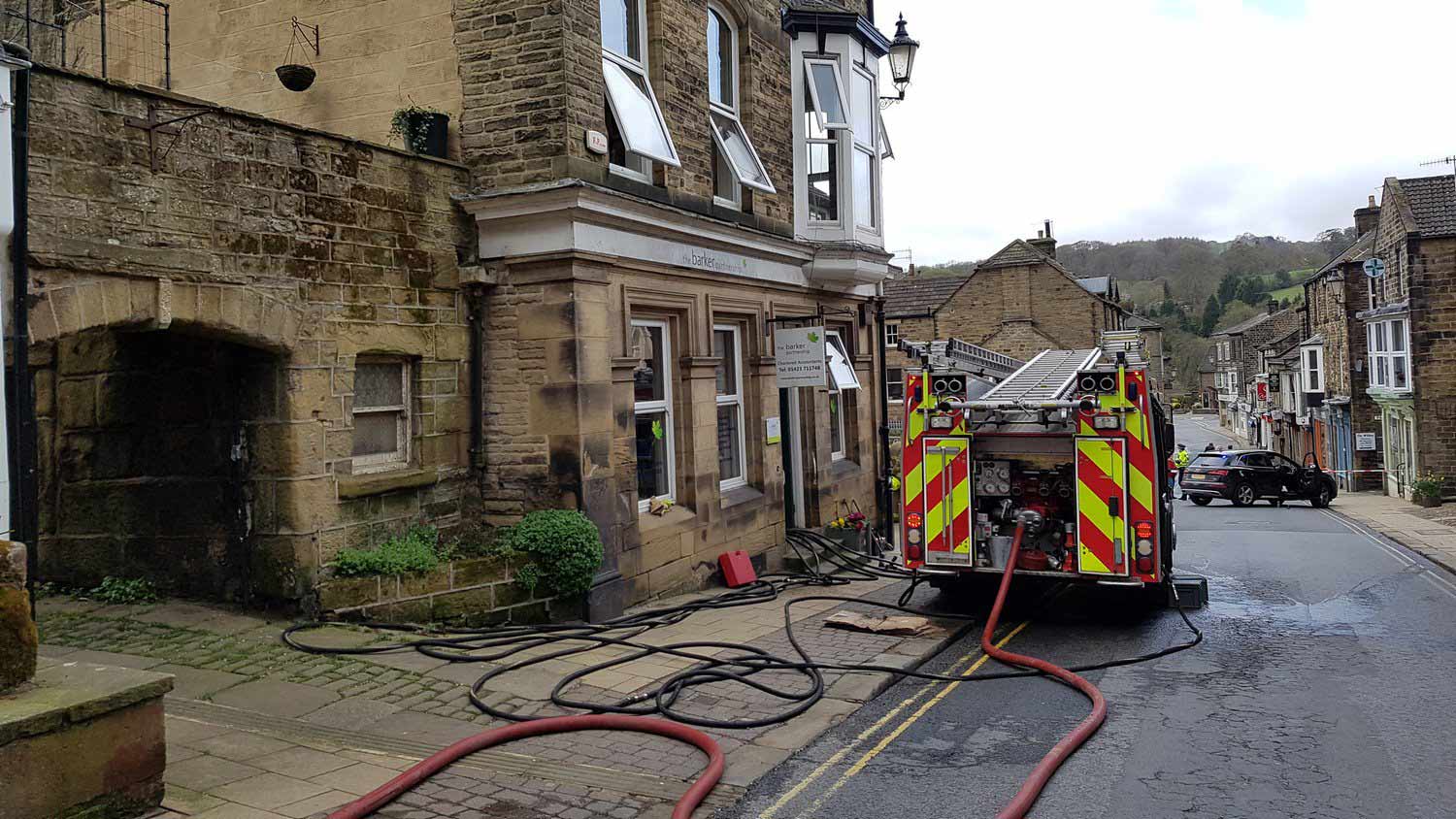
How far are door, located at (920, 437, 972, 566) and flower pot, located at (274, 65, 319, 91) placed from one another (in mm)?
7263

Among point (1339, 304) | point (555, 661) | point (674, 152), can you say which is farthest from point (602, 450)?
point (1339, 304)

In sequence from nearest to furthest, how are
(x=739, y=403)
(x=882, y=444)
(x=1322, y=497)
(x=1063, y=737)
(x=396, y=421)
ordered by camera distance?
→ (x=1063, y=737)
(x=396, y=421)
(x=739, y=403)
(x=882, y=444)
(x=1322, y=497)

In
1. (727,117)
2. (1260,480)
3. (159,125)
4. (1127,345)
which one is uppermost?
(727,117)

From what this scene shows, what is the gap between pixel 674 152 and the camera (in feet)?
36.6

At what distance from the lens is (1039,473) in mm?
9969

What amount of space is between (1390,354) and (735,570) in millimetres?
30149

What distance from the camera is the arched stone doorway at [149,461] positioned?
8.51 metres

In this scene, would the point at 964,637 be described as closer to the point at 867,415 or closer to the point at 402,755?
the point at 402,755

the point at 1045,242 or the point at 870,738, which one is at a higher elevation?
the point at 1045,242

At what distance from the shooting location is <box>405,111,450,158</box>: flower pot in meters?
10.0

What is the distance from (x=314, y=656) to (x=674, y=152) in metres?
6.30

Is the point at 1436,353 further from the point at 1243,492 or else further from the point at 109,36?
the point at 109,36

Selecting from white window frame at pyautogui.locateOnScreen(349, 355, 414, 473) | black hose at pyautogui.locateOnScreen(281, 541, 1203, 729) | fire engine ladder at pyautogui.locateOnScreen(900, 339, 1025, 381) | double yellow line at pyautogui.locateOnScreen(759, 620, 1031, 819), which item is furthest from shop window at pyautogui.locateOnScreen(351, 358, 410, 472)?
double yellow line at pyautogui.locateOnScreen(759, 620, 1031, 819)

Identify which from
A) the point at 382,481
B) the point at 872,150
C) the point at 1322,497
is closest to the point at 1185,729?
the point at 382,481
